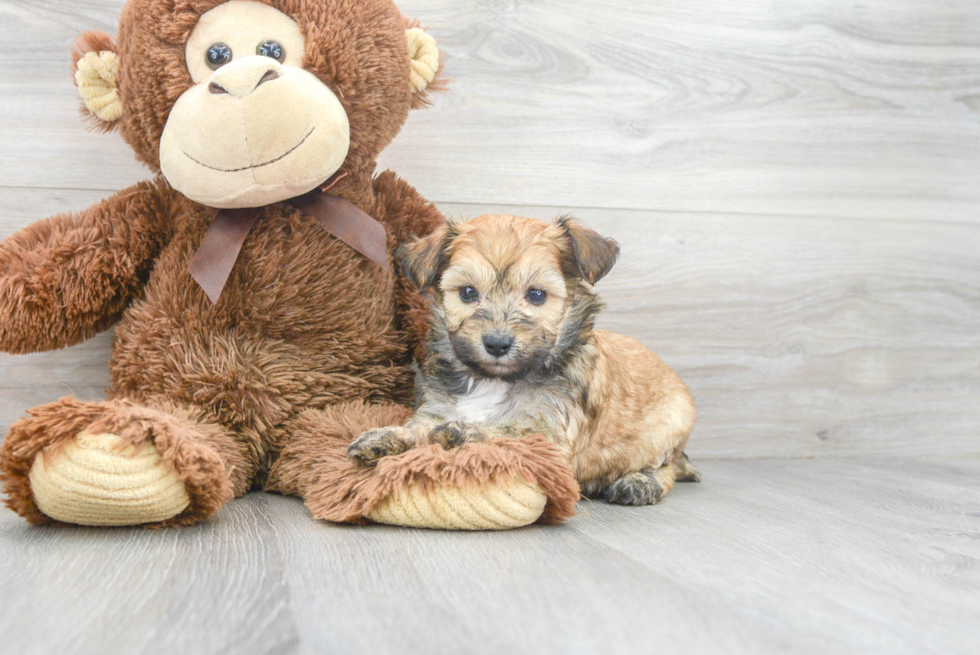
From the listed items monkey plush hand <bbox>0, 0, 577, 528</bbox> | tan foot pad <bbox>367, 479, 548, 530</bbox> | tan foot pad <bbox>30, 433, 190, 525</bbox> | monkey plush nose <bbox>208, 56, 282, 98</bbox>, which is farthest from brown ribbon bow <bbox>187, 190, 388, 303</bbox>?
tan foot pad <bbox>367, 479, 548, 530</bbox>

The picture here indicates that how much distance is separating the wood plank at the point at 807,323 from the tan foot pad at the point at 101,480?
4.84 ft

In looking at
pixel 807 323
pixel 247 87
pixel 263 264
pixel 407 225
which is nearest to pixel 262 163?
pixel 247 87

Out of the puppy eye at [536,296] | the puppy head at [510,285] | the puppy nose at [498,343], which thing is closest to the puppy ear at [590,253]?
the puppy head at [510,285]

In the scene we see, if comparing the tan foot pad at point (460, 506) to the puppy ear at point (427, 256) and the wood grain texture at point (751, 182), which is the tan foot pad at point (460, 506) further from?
the wood grain texture at point (751, 182)

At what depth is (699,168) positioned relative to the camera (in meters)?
2.99

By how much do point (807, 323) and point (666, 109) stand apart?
3.18 feet

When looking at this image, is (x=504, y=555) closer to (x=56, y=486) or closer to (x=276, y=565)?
(x=276, y=565)

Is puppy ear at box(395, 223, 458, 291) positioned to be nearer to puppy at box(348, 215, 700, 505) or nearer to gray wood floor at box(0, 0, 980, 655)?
puppy at box(348, 215, 700, 505)

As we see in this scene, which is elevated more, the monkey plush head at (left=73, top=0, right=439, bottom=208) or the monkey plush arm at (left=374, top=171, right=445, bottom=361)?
the monkey plush head at (left=73, top=0, right=439, bottom=208)

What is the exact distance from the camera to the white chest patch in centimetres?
207

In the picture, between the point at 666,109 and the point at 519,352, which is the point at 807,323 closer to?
the point at 666,109

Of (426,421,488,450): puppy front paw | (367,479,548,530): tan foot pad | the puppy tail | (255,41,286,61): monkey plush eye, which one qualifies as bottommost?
the puppy tail

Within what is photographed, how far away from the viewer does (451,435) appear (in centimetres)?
189

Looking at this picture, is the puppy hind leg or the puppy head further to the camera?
the puppy hind leg
